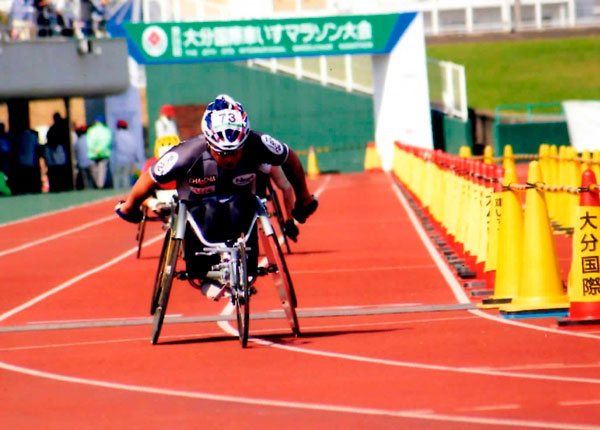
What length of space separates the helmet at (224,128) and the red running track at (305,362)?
1418 mm

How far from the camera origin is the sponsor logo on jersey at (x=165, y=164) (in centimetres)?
1102

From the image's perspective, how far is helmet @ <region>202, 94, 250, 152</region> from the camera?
35.6 feet

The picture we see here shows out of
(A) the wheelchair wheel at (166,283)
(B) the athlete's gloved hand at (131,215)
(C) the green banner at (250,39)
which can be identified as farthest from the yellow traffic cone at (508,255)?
(C) the green banner at (250,39)

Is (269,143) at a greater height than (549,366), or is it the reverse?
(269,143)

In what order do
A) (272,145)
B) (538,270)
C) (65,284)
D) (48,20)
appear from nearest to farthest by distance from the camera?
(272,145)
(538,270)
(65,284)
(48,20)

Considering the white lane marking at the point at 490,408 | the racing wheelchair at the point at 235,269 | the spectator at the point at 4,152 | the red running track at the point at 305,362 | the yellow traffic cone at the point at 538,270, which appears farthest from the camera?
the spectator at the point at 4,152

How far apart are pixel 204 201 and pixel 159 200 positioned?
8710 mm

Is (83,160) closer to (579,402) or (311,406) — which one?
(311,406)

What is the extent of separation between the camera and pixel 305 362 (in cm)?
1006

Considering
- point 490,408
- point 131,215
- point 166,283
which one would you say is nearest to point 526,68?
point 131,215

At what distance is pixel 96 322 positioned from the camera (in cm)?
1316

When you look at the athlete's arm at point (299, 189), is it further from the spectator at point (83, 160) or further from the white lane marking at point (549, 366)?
the spectator at point (83, 160)

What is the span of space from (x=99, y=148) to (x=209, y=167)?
3236 centimetres

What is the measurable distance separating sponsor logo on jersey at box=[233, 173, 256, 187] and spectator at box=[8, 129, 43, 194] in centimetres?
3155
